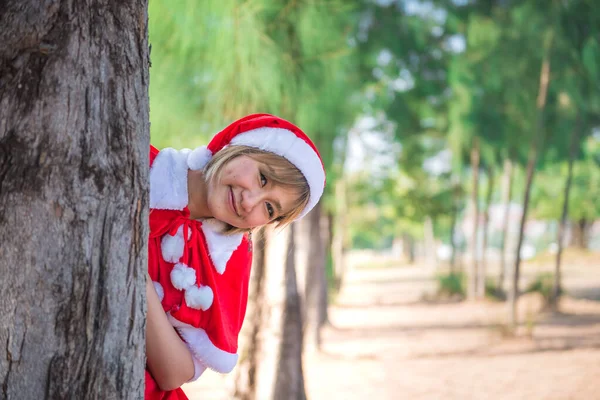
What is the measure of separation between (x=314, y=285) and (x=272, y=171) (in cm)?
1003

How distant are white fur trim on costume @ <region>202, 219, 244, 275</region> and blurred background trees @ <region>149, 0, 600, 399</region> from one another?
0.32 meters

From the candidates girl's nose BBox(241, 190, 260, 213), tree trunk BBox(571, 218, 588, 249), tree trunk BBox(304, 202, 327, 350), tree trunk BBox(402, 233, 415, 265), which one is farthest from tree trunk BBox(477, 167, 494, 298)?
tree trunk BBox(402, 233, 415, 265)

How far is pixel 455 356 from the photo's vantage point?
1005 cm

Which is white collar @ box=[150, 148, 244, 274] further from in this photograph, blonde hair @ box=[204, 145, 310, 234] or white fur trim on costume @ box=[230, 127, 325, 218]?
white fur trim on costume @ box=[230, 127, 325, 218]

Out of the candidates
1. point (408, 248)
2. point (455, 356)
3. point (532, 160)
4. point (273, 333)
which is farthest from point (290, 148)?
point (408, 248)

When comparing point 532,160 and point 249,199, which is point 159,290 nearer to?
point 249,199

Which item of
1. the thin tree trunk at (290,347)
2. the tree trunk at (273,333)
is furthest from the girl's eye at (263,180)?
the thin tree trunk at (290,347)

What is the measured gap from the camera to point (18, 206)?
3.72 ft

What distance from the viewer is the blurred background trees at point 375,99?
5.20 meters

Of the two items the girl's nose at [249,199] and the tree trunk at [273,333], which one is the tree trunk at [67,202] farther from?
the tree trunk at [273,333]

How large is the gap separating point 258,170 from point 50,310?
67 cm

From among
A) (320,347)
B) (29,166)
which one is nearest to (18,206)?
(29,166)

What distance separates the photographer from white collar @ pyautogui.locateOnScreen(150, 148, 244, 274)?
62.9 inches

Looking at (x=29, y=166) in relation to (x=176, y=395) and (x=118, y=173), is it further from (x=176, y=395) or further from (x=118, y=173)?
(x=176, y=395)
